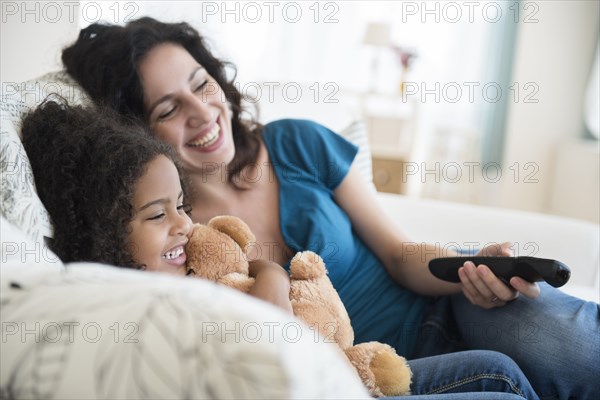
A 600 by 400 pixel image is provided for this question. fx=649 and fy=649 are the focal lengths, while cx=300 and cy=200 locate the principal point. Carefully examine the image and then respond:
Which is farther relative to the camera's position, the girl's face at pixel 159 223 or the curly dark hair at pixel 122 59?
the curly dark hair at pixel 122 59

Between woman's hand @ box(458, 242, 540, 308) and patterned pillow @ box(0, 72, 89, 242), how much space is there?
66cm

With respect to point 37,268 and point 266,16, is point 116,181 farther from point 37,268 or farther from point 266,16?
point 266,16

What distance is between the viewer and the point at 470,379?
94 centimetres

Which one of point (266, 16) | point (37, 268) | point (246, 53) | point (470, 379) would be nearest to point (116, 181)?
point (37, 268)

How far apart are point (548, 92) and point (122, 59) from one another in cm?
307

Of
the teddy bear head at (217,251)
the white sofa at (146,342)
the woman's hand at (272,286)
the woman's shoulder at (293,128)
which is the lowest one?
the woman's hand at (272,286)

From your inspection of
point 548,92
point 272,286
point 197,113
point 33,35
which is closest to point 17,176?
point 272,286

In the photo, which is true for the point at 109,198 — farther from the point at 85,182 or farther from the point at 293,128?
the point at 293,128

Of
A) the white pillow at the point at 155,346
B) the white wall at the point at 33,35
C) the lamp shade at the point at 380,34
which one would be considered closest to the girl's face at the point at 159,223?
the white pillow at the point at 155,346

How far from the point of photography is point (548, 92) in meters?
3.69

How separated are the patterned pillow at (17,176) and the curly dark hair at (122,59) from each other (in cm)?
17

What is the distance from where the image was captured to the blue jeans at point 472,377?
93cm

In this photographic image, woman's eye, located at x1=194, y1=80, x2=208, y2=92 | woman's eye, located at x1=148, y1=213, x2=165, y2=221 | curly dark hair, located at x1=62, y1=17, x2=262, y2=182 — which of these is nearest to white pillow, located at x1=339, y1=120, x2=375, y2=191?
curly dark hair, located at x1=62, y1=17, x2=262, y2=182

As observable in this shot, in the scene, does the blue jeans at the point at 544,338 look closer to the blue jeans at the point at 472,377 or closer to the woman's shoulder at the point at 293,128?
the blue jeans at the point at 472,377
